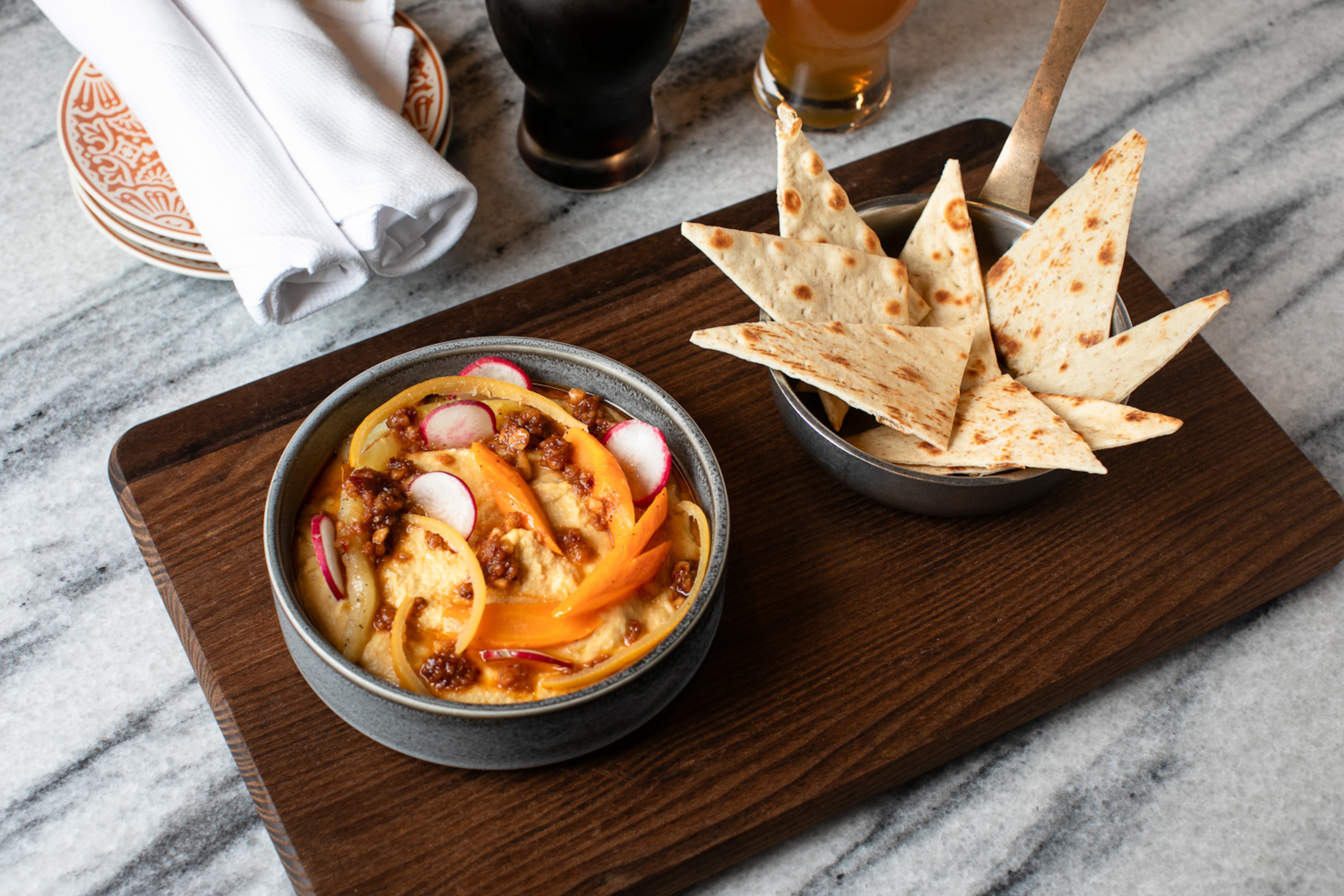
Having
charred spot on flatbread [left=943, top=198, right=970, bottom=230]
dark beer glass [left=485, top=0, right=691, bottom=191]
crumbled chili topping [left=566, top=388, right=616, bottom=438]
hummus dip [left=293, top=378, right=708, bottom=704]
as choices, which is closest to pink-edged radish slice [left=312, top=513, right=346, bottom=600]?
hummus dip [left=293, top=378, right=708, bottom=704]

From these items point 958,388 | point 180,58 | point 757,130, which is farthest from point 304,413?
point 757,130

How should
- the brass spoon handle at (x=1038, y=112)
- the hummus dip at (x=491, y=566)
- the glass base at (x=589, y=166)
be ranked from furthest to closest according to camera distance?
the glass base at (x=589, y=166) → the brass spoon handle at (x=1038, y=112) → the hummus dip at (x=491, y=566)

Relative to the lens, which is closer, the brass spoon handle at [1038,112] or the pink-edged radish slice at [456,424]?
the pink-edged radish slice at [456,424]

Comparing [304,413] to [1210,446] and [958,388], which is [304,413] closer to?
[958,388]

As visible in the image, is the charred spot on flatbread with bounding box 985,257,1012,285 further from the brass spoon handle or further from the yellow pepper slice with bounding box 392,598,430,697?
the yellow pepper slice with bounding box 392,598,430,697

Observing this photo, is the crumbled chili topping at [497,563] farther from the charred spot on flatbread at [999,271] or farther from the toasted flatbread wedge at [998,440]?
the charred spot on flatbread at [999,271]

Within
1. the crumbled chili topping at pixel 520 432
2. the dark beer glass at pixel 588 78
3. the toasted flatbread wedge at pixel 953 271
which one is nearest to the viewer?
the crumbled chili topping at pixel 520 432

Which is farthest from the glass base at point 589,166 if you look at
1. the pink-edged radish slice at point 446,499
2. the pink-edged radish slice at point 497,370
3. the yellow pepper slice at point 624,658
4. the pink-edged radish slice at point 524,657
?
the pink-edged radish slice at point 524,657

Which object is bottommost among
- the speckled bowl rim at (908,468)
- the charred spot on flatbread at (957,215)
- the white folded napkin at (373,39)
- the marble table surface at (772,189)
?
the marble table surface at (772,189)

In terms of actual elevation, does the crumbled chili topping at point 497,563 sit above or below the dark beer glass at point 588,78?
below
